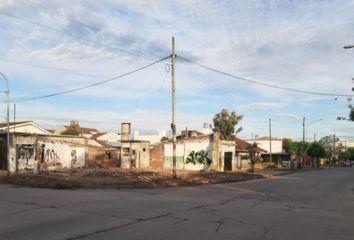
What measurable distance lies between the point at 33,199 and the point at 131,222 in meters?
7.19

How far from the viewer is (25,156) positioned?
141 feet

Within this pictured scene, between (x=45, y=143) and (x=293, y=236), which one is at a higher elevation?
(x=45, y=143)

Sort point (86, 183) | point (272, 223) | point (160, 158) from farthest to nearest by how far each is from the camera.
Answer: point (160, 158)
point (86, 183)
point (272, 223)

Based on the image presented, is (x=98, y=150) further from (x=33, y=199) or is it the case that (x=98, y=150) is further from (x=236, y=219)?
(x=236, y=219)

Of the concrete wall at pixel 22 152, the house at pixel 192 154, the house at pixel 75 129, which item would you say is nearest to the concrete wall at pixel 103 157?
the house at pixel 192 154

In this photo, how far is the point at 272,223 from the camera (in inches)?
546

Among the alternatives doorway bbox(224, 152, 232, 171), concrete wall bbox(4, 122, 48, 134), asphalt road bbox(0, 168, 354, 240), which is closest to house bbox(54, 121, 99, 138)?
concrete wall bbox(4, 122, 48, 134)

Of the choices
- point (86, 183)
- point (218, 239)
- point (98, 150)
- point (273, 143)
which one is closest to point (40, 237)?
point (218, 239)

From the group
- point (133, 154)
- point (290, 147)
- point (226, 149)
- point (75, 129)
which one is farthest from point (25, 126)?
point (290, 147)

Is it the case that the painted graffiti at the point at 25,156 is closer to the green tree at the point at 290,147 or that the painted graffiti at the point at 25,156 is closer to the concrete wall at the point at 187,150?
the concrete wall at the point at 187,150

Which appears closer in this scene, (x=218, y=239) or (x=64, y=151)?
(x=218, y=239)

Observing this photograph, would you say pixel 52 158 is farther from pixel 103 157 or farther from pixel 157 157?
pixel 157 157

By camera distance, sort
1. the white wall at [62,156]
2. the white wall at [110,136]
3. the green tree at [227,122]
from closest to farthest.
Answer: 1. the white wall at [62,156]
2. the green tree at [227,122]
3. the white wall at [110,136]

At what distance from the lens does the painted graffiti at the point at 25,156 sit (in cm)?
4250
